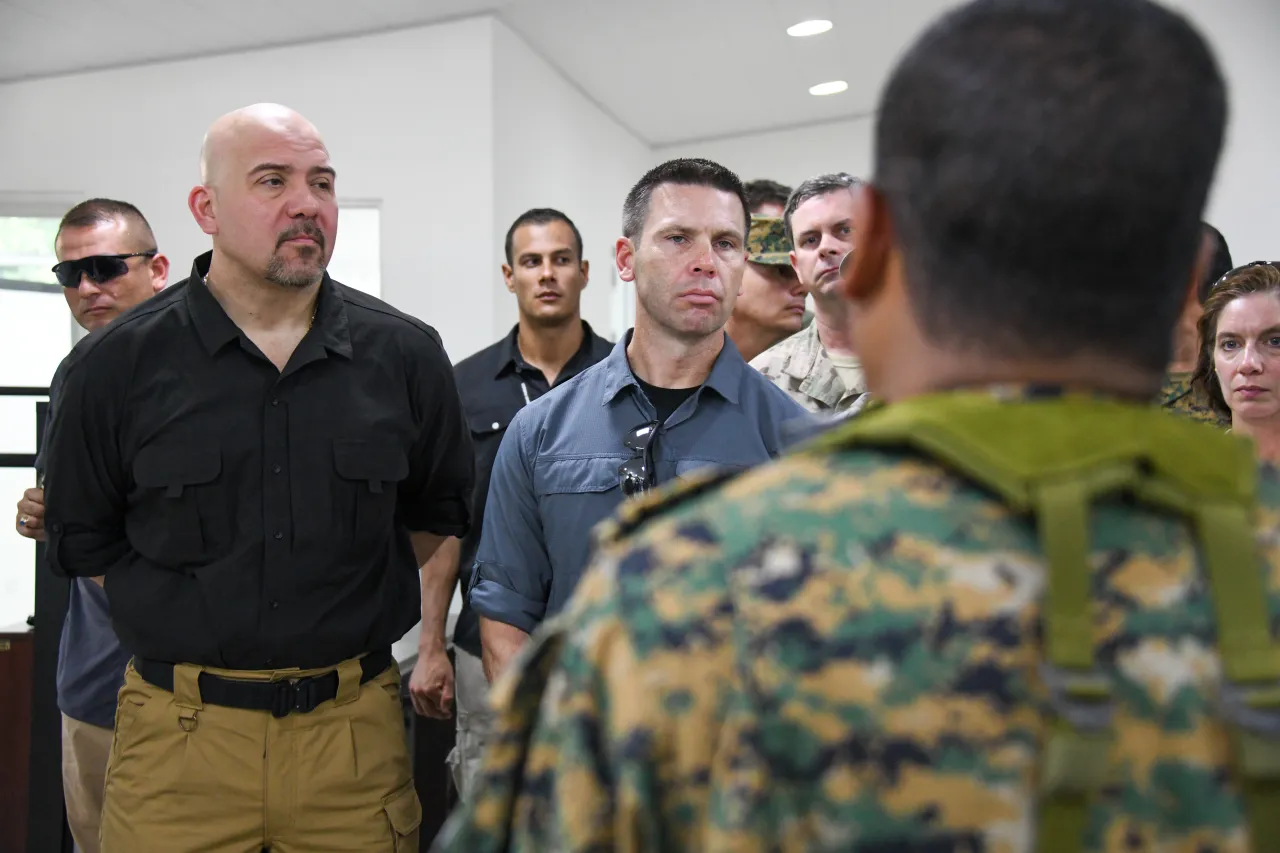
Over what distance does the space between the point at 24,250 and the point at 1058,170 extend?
5602 millimetres

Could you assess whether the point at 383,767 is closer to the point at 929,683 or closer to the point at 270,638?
the point at 270,638

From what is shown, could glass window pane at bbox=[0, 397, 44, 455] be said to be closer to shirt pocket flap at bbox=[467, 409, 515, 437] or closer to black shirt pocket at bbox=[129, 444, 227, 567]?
shirt pocket flap at bbox=[467, 409, 515, 437]

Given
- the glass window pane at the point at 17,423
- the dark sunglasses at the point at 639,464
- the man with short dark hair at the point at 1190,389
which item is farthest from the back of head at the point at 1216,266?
the glass window pane at the point at 17,423

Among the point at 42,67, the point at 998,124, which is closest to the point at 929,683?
the point at 998,124

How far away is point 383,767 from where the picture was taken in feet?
6.35

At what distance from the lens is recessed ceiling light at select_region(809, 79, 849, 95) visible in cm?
623

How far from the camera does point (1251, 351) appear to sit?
86.8 inches

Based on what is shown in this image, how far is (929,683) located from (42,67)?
5402mm

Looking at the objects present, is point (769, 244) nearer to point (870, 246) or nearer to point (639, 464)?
point (639, 464)

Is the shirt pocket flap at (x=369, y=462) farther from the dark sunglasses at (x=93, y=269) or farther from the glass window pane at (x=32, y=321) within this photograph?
the glass window pane at (x=32, y=321)

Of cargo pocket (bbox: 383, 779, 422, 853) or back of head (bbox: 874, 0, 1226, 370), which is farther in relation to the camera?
cargo pocket (bbox: 383, 779, 422, 853)

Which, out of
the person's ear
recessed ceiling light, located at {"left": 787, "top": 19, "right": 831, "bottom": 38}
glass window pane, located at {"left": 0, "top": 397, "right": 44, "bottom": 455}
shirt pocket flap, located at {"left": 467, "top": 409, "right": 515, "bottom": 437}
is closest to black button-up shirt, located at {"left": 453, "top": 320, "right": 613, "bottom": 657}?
shirt pocket flap, located at {"left": 467, "top": 409, "right": 515, "bottom": 437}

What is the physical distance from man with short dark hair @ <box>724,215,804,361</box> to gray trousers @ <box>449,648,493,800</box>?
1142 millimetres

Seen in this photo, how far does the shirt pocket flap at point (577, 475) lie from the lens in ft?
6.07
